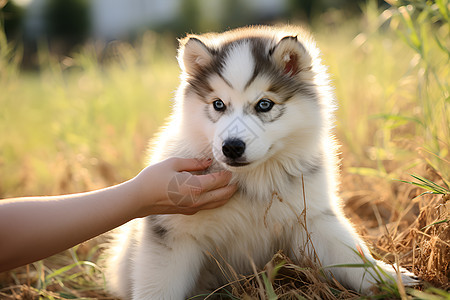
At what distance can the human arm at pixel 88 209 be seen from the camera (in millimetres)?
1697

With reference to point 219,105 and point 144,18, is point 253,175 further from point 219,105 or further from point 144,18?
point 144,18

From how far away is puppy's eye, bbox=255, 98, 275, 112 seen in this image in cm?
213

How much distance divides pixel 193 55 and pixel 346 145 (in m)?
2.82

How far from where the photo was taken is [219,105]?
2.20 meters

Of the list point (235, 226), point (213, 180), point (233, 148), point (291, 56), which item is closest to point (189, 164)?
point (213, 180)

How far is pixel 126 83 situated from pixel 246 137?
443 cm

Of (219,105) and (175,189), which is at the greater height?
(219,105)

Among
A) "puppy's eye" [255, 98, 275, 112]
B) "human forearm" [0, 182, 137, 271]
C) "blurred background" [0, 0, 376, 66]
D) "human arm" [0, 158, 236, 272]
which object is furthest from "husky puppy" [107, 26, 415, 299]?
"blurred background" [0, 0, 376, 66]

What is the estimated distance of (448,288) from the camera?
1.93 meters

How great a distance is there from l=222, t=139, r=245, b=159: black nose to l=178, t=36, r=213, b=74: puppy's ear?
609 millimetres

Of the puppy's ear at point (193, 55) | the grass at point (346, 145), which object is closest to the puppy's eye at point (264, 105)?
the puppy's ear at point (193, 55)

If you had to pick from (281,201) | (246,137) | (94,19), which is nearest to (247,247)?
(281,201)

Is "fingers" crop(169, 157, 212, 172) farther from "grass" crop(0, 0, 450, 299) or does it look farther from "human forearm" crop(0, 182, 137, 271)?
"grass" crop(0, 0, 450, 299)

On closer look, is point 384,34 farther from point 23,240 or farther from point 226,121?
point 23,240
